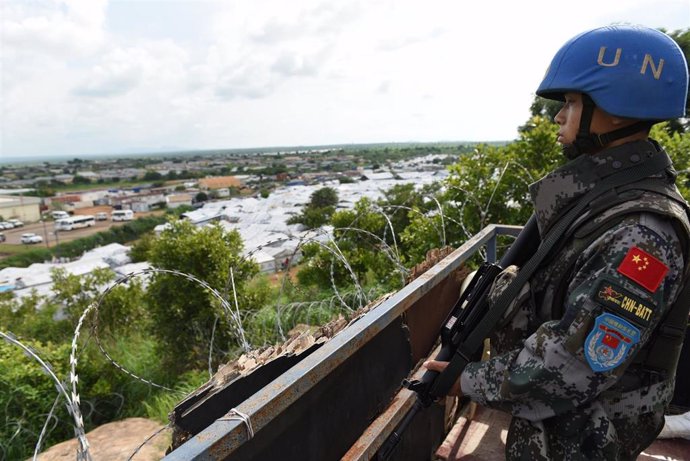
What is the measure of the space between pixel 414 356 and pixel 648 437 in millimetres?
935

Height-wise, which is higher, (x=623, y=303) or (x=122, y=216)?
(x=623, y=303)

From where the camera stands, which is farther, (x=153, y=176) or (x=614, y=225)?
(x=153, y=176)

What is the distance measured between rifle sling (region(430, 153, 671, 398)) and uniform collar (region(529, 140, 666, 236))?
0.8 inches

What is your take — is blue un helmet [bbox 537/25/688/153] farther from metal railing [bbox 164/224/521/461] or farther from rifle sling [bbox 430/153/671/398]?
metal railing [bbox 164/224/521/461]

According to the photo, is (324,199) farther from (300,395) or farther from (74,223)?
(74,223)

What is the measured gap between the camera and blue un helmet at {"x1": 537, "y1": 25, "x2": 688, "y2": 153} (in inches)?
53.1

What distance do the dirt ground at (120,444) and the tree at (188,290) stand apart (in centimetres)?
222

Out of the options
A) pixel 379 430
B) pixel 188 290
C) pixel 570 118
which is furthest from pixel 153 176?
pixel 570 118

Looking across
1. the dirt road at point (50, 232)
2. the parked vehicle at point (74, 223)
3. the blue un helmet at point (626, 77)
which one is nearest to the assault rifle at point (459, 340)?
the blue un helmet at point (626, 77)

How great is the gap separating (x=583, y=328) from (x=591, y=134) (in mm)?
636

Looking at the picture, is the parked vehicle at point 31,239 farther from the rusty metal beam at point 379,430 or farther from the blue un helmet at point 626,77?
the blue un helmet at point 626,77

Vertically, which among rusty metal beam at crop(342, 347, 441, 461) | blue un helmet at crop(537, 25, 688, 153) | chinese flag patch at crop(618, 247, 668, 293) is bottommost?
rusty metal beam at crop(342, 347, 441, 461)

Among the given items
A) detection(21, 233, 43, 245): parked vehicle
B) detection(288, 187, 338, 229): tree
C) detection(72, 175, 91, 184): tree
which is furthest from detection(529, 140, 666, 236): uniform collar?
detection(72, 175, 91, 184): tree

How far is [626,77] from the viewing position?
1351 millimetres
